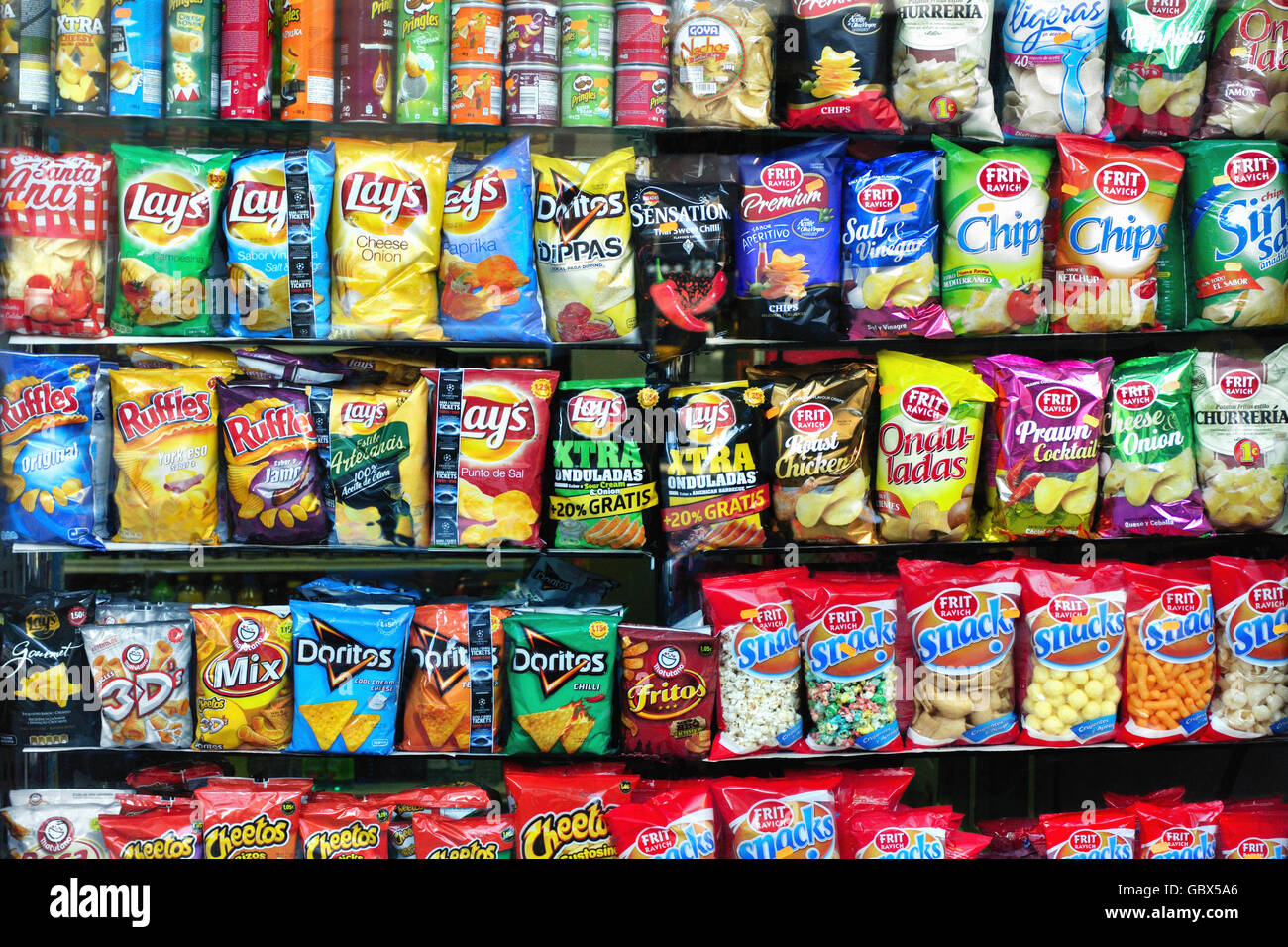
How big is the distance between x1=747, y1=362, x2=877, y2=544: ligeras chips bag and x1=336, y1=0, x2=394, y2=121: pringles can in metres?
1.02

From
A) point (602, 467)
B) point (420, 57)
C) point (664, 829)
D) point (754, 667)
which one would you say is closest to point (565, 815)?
point (664, 829)

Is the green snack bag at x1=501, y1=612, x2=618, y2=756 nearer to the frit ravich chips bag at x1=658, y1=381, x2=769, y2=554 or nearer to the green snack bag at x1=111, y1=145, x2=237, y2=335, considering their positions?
the frit ravich chips bag at x1=658, y1=381, x2=769, y2=554

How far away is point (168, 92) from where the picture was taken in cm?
230

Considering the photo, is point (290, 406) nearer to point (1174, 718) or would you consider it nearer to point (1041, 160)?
point (1041, 160)

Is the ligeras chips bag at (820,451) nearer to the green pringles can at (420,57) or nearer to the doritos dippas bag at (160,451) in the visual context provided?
the green pringles can at (420,57)

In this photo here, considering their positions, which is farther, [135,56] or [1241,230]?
[1241,230]

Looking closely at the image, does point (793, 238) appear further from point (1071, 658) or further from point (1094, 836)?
point (1094, 836)

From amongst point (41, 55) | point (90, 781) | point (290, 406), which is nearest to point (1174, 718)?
point (290, 406)

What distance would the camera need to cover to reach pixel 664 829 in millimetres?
2357

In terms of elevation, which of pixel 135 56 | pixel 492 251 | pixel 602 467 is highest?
pixel 135 56

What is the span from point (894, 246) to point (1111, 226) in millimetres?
481

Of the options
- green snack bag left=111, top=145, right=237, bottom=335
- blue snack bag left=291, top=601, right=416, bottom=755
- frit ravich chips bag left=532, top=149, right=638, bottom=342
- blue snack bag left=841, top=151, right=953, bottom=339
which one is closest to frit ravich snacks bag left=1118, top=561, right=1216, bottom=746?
blue snack bag left=841, top=151, right=953, bottom=339

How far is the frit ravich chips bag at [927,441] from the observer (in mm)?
2404
